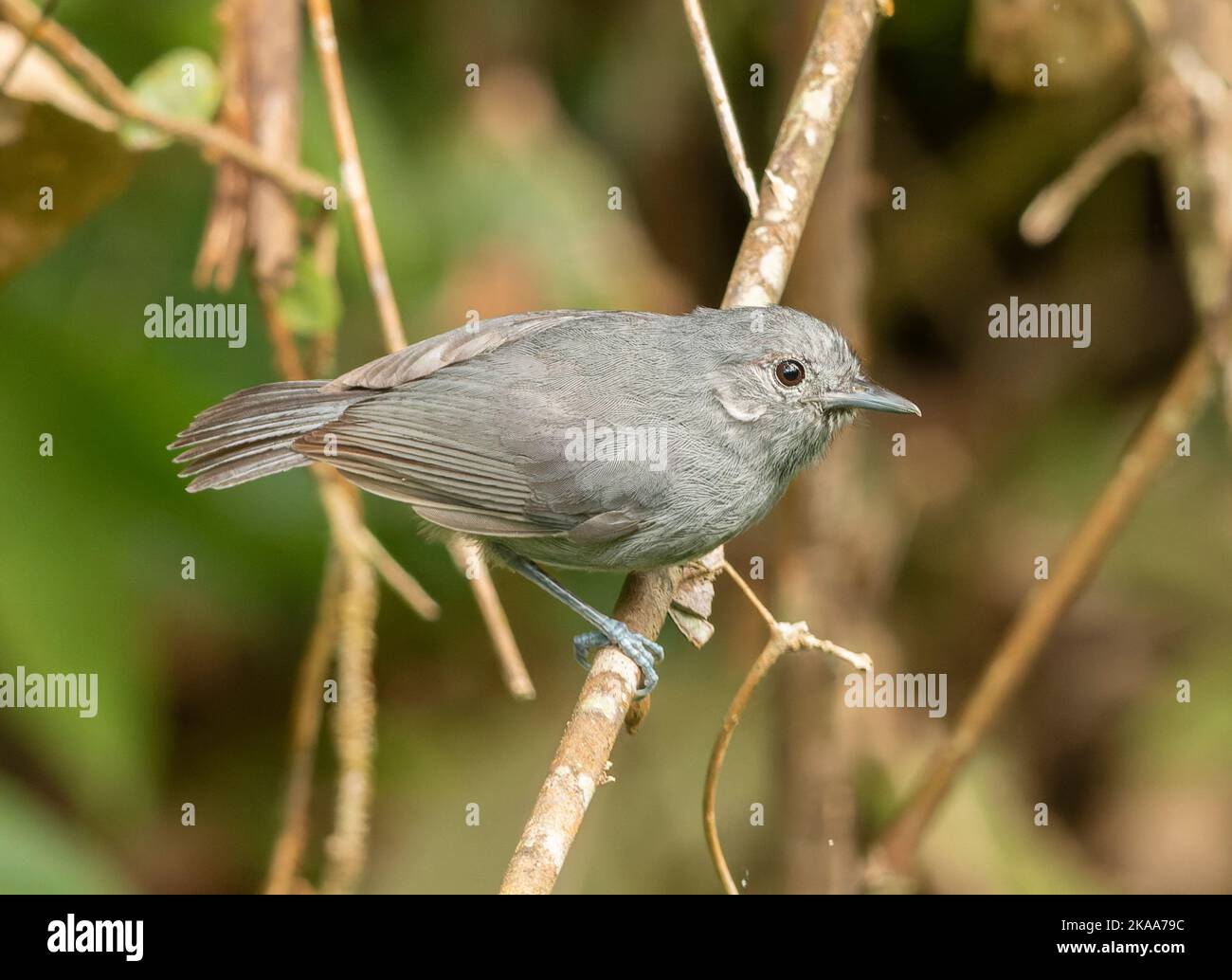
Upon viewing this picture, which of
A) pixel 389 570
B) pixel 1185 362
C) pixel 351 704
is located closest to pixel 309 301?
pixel 389 570

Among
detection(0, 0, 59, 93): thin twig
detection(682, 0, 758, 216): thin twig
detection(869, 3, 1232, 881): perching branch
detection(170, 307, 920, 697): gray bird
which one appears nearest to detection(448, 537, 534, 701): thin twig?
detection(170, 307, 920, 697): gray bird

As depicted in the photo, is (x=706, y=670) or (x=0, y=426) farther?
(x=706, y=670)

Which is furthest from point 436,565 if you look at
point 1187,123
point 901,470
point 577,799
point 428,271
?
point 1187,123

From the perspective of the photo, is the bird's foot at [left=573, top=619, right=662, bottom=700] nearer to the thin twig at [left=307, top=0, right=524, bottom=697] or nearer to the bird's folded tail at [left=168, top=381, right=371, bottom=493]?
the thin twig at [left=307, top=0, right=524, bottom=697]

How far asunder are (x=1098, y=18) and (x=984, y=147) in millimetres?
965

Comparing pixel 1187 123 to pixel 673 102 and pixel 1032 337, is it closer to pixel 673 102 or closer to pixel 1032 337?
pixel 1032 337

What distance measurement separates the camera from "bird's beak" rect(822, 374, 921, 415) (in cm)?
347

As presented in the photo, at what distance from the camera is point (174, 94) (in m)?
3.78

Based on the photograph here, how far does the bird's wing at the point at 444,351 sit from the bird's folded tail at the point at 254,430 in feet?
0.17

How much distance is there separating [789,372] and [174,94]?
5.96 ft

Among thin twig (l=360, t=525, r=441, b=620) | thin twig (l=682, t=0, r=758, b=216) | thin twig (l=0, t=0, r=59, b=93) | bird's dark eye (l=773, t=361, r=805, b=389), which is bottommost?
thin twig (l=360, t=525, r=441, b=620)

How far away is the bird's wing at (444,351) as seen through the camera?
3760 mm

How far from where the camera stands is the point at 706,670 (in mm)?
5289

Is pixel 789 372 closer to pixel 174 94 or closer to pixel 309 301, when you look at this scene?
pixel 309 301
